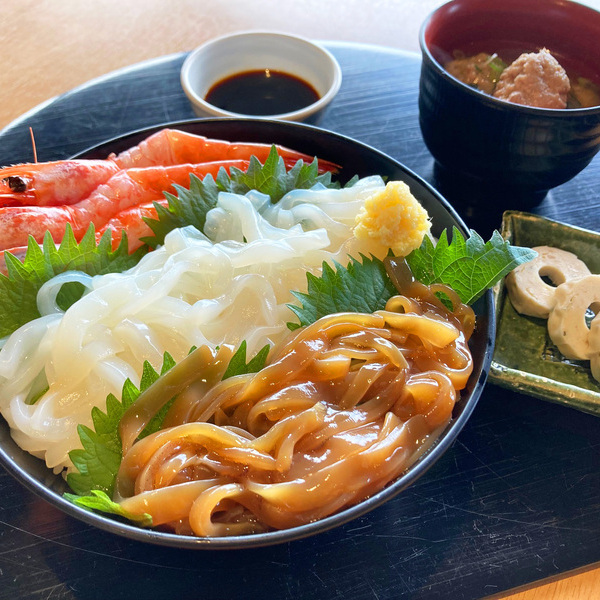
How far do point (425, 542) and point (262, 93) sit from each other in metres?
1.78

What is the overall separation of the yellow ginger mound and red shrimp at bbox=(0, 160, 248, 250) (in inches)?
23.9

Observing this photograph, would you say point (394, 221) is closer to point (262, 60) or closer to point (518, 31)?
point (518, 31)

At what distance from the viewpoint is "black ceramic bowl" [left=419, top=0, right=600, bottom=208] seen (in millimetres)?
1758

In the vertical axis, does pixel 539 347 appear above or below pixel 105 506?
below

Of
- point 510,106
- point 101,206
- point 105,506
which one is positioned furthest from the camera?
point 101,206

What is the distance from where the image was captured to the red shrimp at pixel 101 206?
1.75 metres

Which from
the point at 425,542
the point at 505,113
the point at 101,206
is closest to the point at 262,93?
the point at 101,206

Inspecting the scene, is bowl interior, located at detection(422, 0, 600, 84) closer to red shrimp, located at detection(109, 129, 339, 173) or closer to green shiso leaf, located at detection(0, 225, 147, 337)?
red shrimp, located at detection(109, 129, 339, 173)

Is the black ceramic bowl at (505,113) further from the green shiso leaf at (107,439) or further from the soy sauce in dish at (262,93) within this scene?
the green shiso leaf at (107,439)

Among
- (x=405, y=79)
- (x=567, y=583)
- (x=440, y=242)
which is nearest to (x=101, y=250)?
(x=440, y=242)

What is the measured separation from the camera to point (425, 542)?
136 centimetres

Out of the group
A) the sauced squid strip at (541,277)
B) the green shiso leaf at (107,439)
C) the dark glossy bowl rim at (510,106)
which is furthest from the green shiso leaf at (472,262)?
the green shiso leaf at (107,439)

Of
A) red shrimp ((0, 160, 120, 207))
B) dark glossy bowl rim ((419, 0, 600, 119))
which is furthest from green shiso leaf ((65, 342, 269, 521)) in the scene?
dark glossy bowl rim ((419, 0, 600, 119))

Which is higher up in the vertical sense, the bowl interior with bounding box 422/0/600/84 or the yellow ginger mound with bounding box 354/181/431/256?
the bowl interior with bounding box 422/0/600/84
